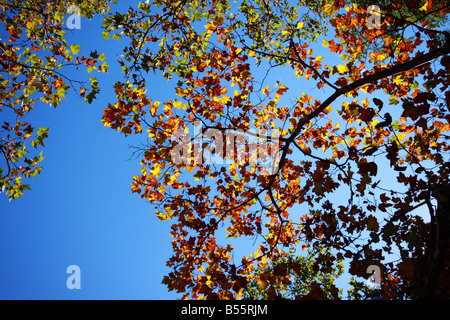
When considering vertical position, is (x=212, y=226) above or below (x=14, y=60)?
below

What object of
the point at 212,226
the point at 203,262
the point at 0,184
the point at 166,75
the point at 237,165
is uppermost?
the point at 166,75

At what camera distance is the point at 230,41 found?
7.01 metres

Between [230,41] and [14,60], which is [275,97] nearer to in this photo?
[230,41]

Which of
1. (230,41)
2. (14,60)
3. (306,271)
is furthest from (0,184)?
(306,271)

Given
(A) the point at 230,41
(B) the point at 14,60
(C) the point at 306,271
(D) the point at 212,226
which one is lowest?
(C) the point at 306,271

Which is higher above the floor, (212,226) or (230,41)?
(230,41)
